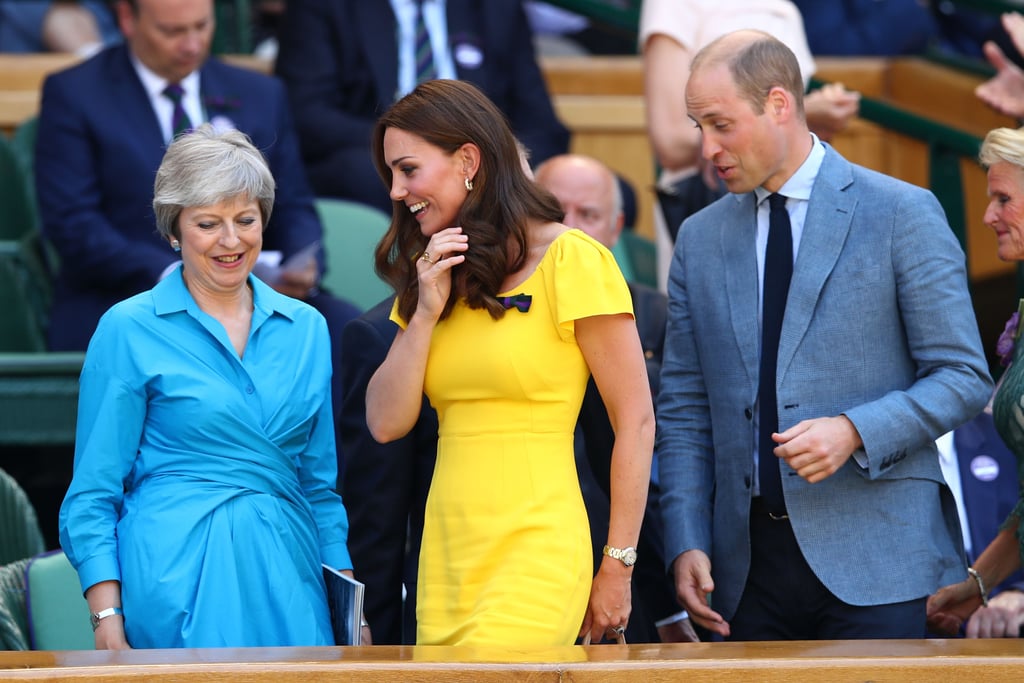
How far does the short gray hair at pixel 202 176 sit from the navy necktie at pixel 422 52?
265 cm

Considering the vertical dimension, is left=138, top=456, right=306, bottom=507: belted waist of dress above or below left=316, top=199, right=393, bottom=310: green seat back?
below

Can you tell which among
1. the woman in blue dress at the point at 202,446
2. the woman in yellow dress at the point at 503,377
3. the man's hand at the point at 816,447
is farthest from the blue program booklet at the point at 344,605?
the man's hand at the point at 816,447

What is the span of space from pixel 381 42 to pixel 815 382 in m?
2.99

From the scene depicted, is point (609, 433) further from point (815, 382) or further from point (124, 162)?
point (124, 162)

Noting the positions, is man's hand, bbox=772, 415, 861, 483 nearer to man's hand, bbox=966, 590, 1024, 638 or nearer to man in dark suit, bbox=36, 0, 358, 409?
man's hand, bbox=966, 590, 1024, 638

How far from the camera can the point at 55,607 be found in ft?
11.1

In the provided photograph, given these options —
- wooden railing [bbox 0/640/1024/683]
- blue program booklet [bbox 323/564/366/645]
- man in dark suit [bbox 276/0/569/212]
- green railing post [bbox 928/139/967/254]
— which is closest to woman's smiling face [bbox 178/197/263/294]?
blue program booklet [bbox 323/564/366/645]

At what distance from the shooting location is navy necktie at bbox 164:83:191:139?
4.95 meters

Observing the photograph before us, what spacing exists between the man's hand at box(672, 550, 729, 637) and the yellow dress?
48 centimetres

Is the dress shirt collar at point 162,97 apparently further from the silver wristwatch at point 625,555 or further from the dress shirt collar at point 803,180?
the silver wristwatch at point 625,555

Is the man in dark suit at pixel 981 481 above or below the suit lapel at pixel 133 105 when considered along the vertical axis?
below

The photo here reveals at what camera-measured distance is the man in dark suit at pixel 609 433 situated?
3.18m

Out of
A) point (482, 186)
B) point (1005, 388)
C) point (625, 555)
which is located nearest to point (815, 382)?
point (1005, 388)

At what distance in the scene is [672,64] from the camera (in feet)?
15.2
